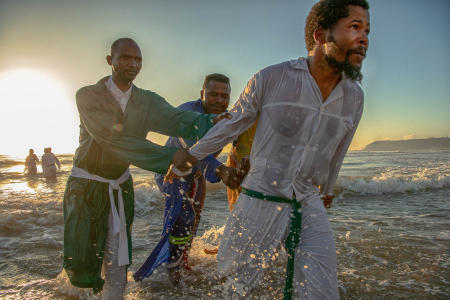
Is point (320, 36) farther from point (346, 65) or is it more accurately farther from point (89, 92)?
point (89, 92)

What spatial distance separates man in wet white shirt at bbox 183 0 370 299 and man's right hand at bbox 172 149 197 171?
0.50 metres

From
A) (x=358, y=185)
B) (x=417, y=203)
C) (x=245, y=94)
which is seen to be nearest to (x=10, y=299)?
(x=245, y=94)

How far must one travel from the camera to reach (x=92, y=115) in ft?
8.75

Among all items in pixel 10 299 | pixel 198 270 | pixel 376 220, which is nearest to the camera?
pixel 10 299

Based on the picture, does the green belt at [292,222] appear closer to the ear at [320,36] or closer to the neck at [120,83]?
the ear at [320,36]

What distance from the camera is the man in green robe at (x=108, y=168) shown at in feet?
8.71

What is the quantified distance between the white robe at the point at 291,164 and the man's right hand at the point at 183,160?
494 millimetres

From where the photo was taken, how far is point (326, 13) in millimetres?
2141

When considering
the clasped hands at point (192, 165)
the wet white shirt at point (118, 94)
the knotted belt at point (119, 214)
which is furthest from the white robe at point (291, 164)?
the wet white shirt at point (118, 94)

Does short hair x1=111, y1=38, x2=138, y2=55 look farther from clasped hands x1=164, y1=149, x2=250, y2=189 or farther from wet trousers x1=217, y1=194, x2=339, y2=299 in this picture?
wet trousers x1=217, y1=194, x2=339, y2=299

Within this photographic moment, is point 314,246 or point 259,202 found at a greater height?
point 259,202

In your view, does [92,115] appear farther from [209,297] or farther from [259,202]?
[209,297]

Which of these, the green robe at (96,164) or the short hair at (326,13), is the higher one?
the short hair at (326,13)

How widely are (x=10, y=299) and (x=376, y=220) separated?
25.3 feet
